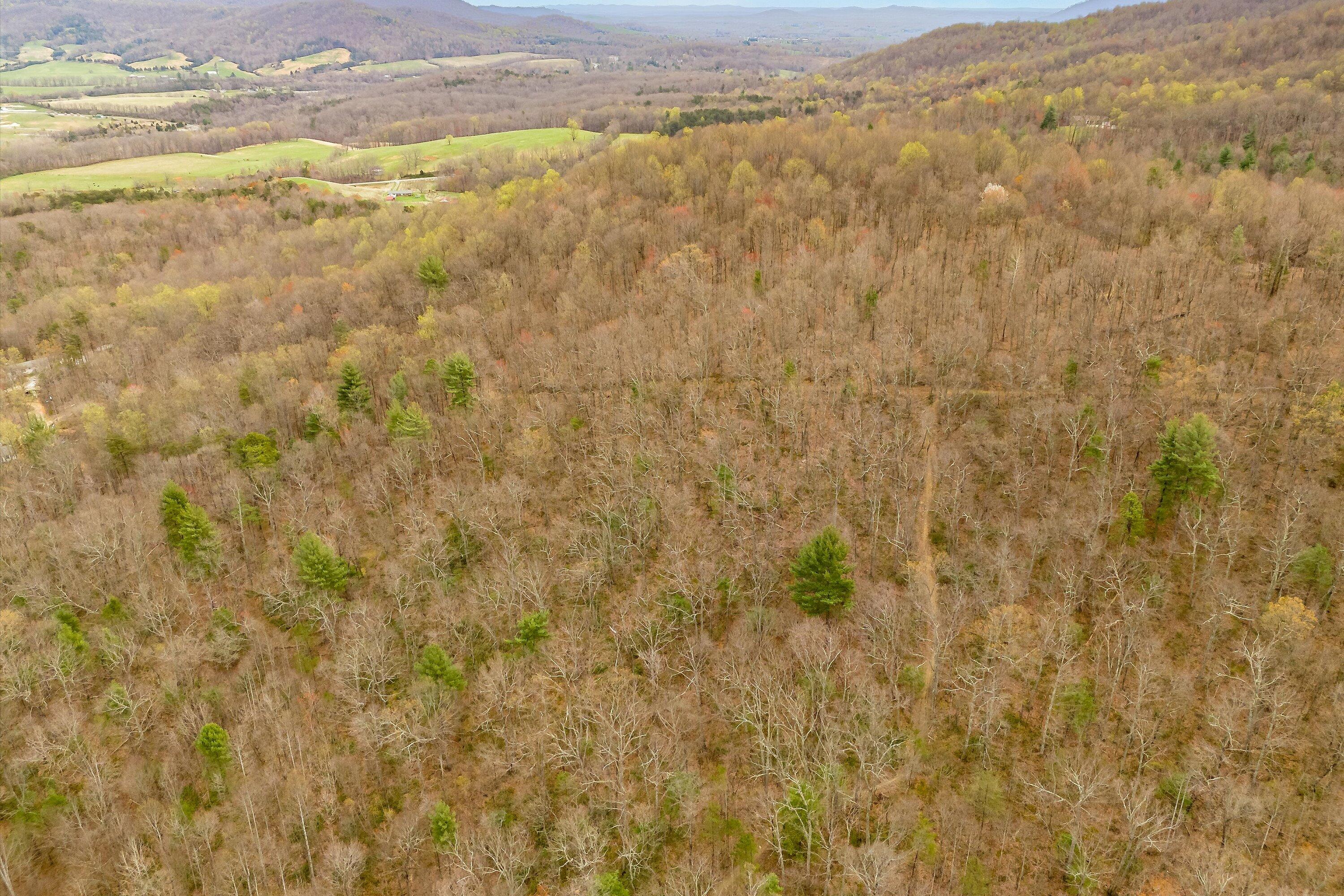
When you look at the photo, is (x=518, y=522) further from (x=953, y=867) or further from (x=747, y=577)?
(x=953, y=867)

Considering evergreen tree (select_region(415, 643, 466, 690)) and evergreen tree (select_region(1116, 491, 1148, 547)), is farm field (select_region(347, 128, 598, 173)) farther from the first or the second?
evergreen tree (select_region(1116, 491, 1148, 547))

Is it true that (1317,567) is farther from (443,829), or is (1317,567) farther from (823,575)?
(443,829)

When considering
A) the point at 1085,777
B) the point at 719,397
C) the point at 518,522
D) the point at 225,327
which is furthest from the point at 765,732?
the point at 225,327

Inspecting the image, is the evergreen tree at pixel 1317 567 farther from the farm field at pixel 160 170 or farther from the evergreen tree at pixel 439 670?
the farm field at pixel 160 170

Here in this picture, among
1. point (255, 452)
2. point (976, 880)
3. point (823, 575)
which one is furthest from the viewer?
point (255, 452)

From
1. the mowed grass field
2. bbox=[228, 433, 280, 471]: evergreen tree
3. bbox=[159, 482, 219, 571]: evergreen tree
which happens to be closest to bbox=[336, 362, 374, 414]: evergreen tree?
bbox=[228, 433, 280, 471]: evergreen tree

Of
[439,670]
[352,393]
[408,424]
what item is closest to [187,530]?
[408,424]
